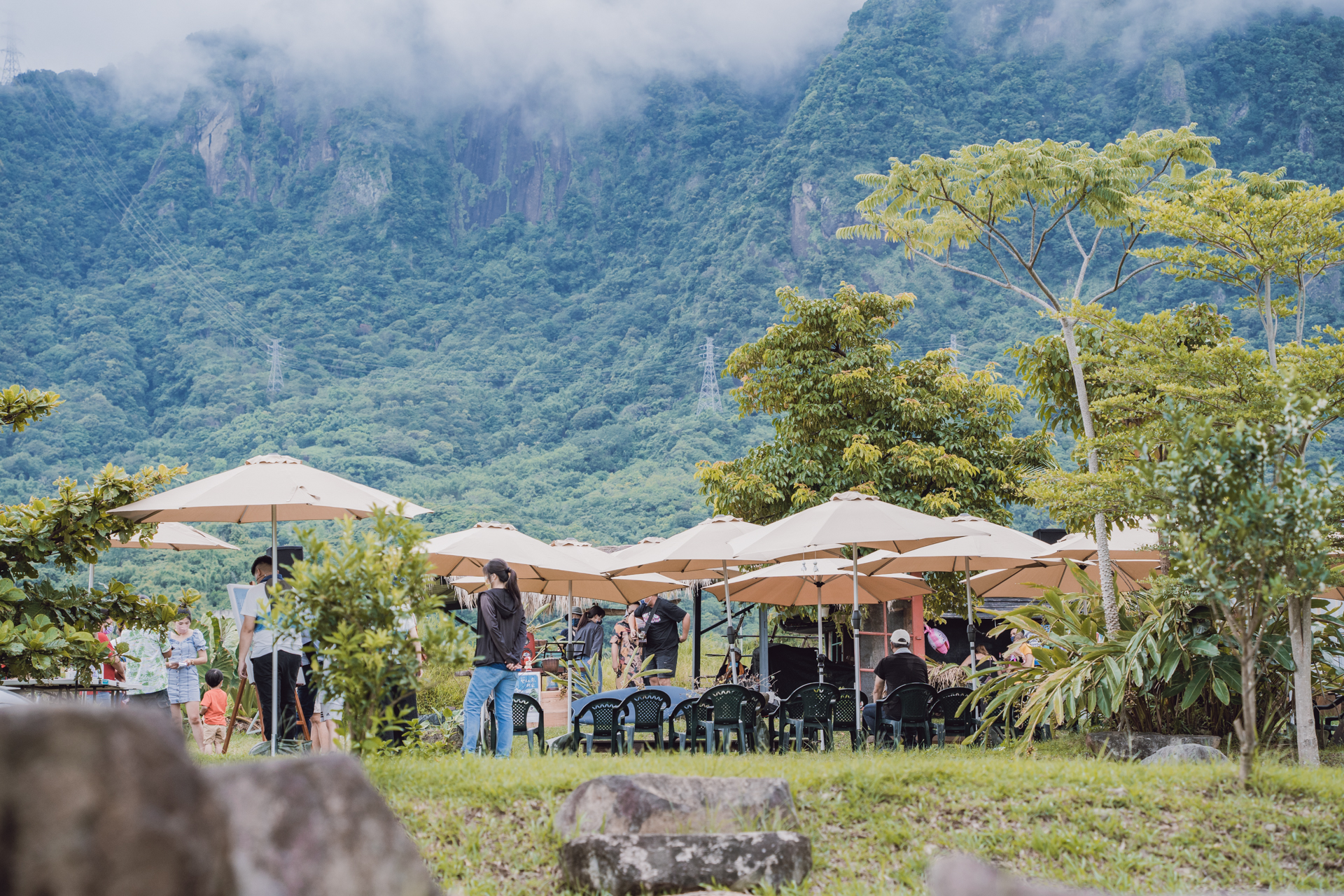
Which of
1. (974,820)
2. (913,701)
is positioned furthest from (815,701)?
(974,820)

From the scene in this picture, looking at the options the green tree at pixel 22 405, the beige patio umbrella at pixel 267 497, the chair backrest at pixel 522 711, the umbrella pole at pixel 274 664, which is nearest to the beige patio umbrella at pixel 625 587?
the chair backrest at pixel 522 711

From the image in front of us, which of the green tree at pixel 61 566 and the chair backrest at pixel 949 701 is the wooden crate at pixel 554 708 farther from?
the green tree at pixel 61 566

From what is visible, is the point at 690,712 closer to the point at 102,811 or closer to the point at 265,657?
the point at 265,657

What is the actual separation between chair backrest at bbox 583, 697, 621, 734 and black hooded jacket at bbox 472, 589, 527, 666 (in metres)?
1.03

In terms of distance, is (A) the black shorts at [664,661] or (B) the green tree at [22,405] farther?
(A) the black shorts at [664,661]

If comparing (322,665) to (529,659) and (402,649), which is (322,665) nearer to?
(402,649)

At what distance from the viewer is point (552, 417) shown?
61344 millimetres

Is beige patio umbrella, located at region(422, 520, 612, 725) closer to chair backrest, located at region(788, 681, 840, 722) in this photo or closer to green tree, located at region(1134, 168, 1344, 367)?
chair backrest, located at region(788, 681, 840, 722)

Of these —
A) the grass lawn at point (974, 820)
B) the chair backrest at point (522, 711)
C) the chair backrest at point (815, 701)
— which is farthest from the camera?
the chair backrest at point (815, 701)

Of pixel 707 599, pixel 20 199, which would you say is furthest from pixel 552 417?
pixel 20 199

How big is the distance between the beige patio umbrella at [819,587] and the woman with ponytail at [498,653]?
14.9 feet

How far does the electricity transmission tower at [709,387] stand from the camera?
56594mm

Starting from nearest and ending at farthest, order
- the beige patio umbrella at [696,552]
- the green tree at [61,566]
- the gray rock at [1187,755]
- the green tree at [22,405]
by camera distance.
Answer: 1. the green tree at [61,566]
2. the green tree at [22,405]
3. the gray rock at [1187,755]
4. the beige patio umbrella at [696,552]

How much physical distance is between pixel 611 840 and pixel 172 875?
3357 mm
